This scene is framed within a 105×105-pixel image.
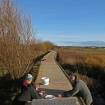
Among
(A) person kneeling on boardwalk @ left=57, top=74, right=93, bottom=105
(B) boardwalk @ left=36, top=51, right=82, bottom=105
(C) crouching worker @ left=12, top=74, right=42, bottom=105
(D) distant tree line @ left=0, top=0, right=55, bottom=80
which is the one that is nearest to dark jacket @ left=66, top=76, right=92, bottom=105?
(A) person kneeling on boardwalk @ left=57, top=74, right=93, bottom=105

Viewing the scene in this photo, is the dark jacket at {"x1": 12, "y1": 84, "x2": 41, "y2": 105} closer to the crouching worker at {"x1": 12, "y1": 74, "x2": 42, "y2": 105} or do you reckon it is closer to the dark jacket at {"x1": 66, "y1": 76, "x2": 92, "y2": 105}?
the crouching worker at {"x1": 12, "y1": 74, "x2": 42, "y2": 105}

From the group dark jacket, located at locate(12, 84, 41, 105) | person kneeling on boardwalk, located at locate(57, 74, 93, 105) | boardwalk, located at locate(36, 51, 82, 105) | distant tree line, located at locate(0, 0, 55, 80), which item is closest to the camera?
dark jacket, located at locate(12, 84, 41, 105)

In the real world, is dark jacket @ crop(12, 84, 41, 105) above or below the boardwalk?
above

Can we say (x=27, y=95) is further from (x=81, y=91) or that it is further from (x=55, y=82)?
(x=55, y=82)

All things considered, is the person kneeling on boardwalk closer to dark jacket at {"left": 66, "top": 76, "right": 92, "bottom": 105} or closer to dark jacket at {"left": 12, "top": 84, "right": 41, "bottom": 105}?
dark jacket at {"left": 66, "top": 76, "right": 92, "bottom": 105}

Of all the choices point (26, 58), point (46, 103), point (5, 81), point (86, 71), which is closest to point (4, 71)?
point (5, 81)

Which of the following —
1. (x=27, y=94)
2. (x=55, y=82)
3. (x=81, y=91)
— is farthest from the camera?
(x=55, y=82)

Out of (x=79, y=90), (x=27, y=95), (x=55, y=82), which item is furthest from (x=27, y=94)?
(x=55, y=82)

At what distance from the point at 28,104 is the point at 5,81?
6475 mm

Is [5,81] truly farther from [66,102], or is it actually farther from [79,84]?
[66,102]

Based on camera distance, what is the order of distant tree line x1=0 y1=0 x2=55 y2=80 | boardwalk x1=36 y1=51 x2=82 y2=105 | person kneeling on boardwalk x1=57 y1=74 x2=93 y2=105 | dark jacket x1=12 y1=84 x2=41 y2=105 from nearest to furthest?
dark jacket x1=12 y1=84 x2=41 y2=105, person kneeling on boardwalk x1=57 y1=74 x2=93 y2=105, boardwalk x1=36 y1=51 x2=82 y2=105, distant tree line x1=0 y1=0 x2=55 y2=80

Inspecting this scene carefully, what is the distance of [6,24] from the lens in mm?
10289

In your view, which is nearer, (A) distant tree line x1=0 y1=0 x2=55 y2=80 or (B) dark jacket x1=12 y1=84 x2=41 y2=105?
(B) dark jacket x1=12 y1=84 x2=41 y2=105

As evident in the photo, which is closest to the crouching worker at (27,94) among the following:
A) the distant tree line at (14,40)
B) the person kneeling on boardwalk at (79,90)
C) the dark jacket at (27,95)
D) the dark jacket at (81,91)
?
the dark jacket at (27,95)
